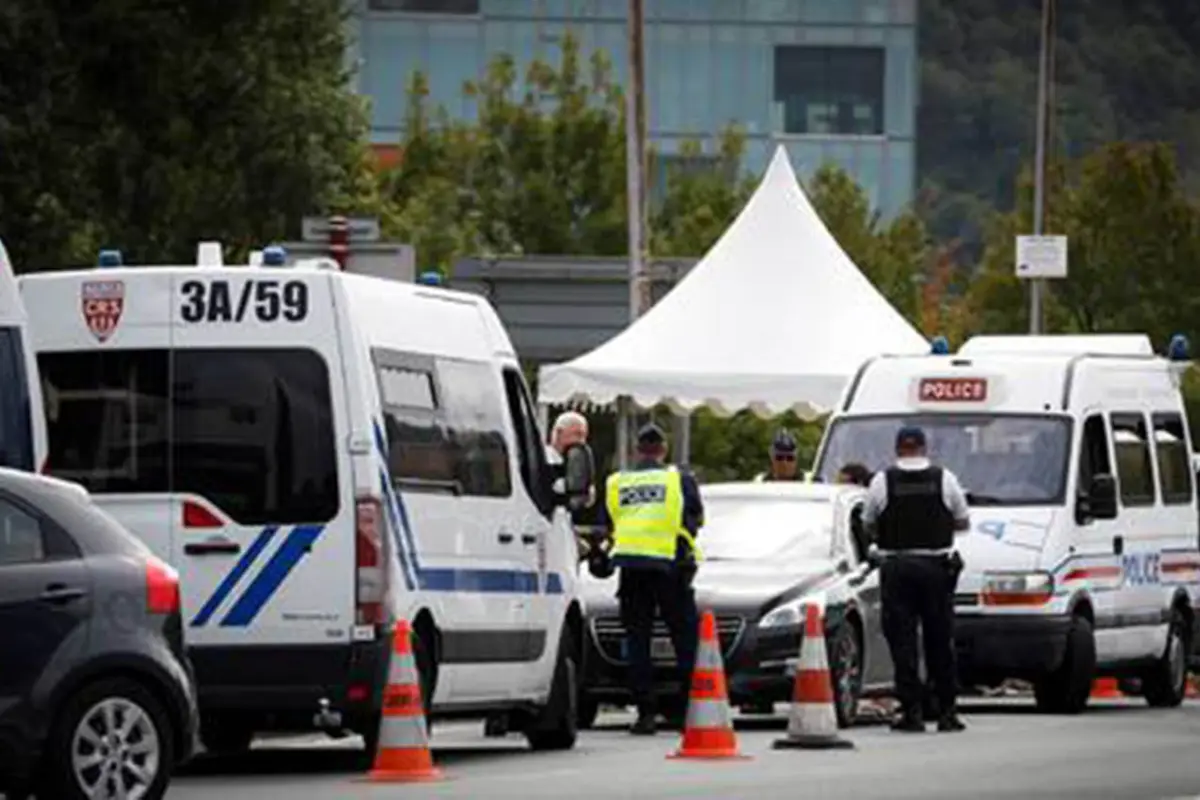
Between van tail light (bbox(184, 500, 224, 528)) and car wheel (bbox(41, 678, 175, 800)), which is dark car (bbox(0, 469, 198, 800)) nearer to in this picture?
car wheel (bbox(41, 678, 175, 800))

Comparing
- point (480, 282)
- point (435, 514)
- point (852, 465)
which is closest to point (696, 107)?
point (480, 282)

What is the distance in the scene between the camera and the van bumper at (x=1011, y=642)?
98.5ft

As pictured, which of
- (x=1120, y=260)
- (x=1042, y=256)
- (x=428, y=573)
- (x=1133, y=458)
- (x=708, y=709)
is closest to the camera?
(x=428, y=573)

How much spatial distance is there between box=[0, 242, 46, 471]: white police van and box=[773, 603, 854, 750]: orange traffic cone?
5207 millimetres

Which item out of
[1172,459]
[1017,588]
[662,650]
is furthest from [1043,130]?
[662,650]

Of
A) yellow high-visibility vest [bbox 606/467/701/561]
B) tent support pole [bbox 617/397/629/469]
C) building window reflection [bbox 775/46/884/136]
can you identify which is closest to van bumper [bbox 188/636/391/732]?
yellow high-visibility vest [bbox 606/467/701/561]

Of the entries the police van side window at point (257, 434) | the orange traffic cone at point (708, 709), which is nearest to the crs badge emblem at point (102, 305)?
the police van side window at point (257, 434)

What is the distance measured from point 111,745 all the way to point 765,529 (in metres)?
10.7

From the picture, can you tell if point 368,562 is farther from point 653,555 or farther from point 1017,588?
point 1017,588

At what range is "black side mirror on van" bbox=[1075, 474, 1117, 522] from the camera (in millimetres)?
30500

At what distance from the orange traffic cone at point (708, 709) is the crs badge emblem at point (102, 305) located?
3.55 metres

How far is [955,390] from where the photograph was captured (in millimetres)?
31344

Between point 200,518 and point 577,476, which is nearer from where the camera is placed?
point 200,518

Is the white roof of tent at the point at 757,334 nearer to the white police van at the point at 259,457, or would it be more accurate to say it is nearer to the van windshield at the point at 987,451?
the van windshield at the point at 987,451
